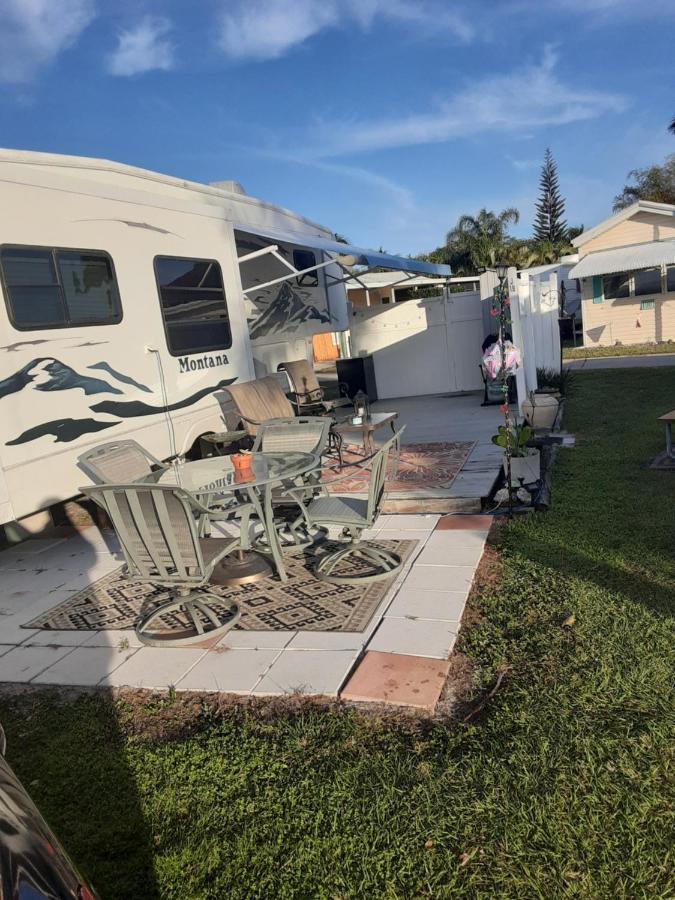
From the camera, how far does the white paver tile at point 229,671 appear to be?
3.11m

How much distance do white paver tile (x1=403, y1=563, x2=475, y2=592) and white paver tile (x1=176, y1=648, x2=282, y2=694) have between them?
1.04 m

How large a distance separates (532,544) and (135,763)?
111 inches

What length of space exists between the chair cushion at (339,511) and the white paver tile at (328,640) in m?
0.70

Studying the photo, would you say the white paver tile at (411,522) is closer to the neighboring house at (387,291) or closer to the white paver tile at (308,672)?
the white paver tile at (308,672)

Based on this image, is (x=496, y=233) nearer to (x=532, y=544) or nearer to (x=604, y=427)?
(x=604, y=427)

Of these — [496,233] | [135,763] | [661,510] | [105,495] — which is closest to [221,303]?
[105,495]

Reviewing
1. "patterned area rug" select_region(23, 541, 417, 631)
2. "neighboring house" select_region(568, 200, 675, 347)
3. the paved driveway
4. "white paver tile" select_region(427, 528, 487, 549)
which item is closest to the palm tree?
"neighboring house" select_region(568, 200, 675, 347)

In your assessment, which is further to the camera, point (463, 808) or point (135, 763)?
point (135, 763)

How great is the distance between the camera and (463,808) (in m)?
2.19

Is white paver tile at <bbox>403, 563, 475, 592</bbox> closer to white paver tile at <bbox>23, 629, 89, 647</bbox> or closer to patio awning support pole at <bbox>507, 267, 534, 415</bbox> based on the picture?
white paver tile at <bbox>23, 629, 89, 647</bbox>

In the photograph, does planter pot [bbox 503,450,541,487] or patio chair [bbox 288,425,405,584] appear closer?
patio chair [bbox 288,425,405,584]

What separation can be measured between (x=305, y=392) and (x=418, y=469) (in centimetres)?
366

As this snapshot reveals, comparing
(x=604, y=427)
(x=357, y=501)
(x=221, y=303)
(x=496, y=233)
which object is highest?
(x=496, y=233)

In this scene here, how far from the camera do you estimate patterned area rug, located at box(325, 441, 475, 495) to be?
5.93 metres
